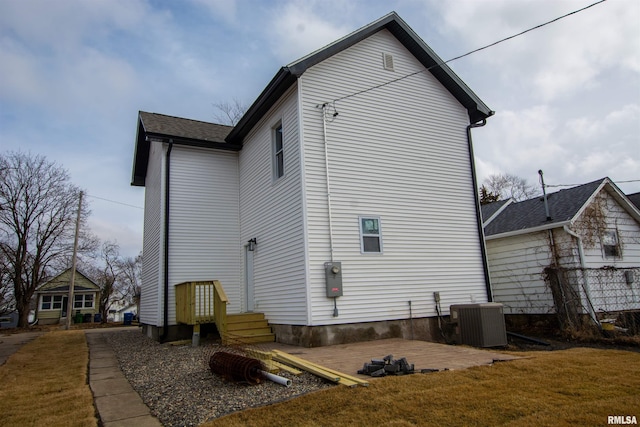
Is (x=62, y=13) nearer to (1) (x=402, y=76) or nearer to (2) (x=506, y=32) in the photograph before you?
(1) (x=402, y=76)

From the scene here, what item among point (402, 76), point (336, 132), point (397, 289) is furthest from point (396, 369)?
point (402, 76)

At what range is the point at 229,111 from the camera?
87.9 ft

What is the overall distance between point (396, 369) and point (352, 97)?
22.6ft

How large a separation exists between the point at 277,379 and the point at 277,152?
6.45 meters

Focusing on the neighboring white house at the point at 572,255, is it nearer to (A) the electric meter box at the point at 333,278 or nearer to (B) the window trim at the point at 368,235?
(B) the window trim at the point at 368,235

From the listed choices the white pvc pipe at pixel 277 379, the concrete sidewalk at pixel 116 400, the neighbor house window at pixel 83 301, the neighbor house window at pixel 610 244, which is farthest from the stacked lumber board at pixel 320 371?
the neighbor house window at pixel 83 301

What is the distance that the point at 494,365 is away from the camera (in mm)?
5781

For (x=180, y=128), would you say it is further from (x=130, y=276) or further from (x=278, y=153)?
(x=130, y=276)

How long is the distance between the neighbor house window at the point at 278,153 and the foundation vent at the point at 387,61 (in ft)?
10.5

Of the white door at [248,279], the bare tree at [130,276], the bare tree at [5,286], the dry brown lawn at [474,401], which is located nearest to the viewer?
the dry brown lawn at [474,401]

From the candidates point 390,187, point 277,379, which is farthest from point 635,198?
point 277,379

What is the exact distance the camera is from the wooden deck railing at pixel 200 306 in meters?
9.38

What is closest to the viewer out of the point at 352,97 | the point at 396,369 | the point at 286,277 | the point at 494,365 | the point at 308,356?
the point at 396,369

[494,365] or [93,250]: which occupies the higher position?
[93,250]
